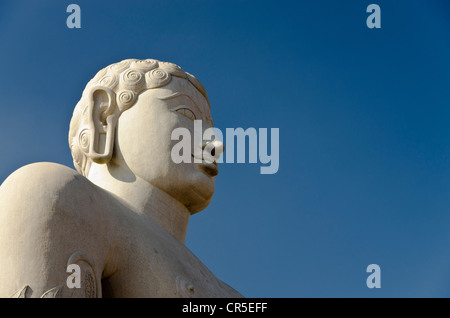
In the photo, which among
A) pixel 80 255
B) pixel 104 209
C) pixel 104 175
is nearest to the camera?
pixel 80 255

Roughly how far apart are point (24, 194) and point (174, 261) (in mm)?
1737

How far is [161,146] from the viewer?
8914 mm

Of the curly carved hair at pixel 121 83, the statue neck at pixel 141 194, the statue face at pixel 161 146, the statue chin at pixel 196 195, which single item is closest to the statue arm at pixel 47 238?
the statue neck at pixel 141 194

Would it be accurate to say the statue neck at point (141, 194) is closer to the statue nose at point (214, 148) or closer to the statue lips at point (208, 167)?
the statue lips at point (208, 167)

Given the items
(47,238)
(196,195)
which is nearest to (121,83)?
(196,195)

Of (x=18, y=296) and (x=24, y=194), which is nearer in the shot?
(x=18, y=296)

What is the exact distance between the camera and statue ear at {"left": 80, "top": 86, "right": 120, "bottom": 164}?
353 inches

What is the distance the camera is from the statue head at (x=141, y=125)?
890cm

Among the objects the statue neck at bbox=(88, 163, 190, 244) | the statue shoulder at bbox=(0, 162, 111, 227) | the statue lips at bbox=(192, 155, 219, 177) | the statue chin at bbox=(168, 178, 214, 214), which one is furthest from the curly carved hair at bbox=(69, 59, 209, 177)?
the statue shoulder at bbox=(0, 162, 111, 227)

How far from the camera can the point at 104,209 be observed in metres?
7.50

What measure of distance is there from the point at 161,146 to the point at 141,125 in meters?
0.36

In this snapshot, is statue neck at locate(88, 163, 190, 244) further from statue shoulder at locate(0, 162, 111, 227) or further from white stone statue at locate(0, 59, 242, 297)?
statue shoulder at locate(0, 162, 111, 227)
